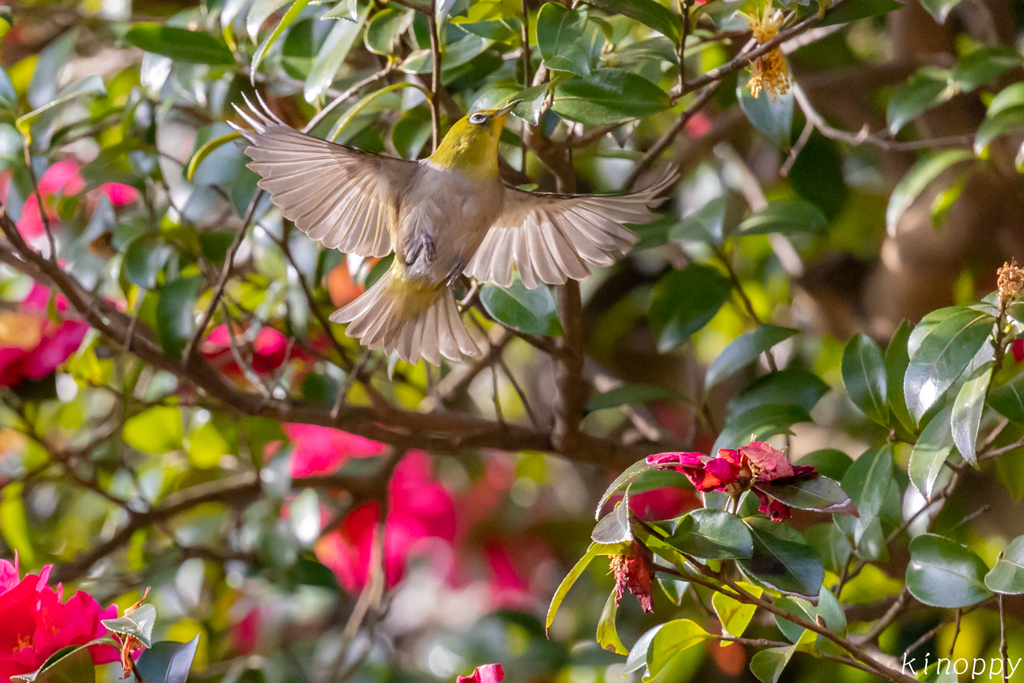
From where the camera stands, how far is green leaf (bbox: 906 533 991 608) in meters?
0.63

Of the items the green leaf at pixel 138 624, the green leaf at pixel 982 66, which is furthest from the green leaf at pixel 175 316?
the green leaf at pixel 982 66

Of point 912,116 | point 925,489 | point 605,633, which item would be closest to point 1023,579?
point 925,489

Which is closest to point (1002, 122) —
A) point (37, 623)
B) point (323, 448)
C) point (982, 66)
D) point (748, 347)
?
point (982, 66)

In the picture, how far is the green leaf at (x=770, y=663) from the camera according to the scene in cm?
60

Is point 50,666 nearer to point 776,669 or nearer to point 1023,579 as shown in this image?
point 776,669

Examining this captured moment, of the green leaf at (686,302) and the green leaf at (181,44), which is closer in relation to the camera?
the green leaf at (181,44)

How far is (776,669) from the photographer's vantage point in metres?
0.60

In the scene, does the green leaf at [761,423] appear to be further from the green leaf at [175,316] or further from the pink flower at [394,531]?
the pink flower at [394,531]

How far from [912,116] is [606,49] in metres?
0.36

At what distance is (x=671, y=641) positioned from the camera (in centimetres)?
62

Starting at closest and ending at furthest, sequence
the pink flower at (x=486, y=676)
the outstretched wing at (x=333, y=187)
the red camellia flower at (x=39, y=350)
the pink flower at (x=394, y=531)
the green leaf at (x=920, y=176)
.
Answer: the pink flower at (x=486, y=676) < the outstretched wing at (x=333, y=187) < the green leaf at (x=920, y=176) < the red camellia flower at (x=39, y=350) < the pink flower at (x=394, y=531)

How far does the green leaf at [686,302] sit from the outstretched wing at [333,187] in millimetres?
346

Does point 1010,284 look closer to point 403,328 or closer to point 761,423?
point 761,423

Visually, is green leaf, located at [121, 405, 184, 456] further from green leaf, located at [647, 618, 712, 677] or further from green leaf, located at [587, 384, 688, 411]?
green leaf, located at [647, 618, 712, 677]
